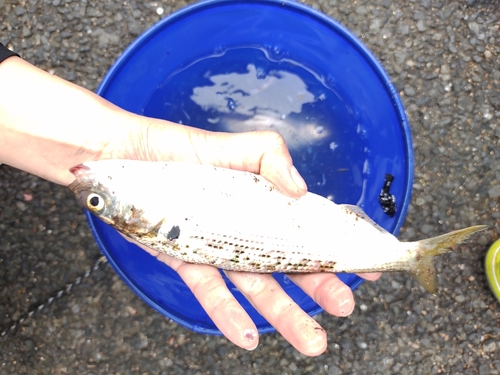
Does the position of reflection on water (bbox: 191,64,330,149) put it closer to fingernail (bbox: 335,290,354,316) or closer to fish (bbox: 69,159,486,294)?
fish (bbox: 69,159,486,294)

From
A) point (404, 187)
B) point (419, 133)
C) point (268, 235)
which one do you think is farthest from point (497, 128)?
point (268, 235)

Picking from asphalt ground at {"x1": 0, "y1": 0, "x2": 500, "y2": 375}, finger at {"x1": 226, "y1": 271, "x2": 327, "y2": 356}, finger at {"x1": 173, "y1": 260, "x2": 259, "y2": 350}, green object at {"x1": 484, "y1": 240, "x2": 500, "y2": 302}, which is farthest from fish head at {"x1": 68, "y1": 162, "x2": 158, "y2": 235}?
green object at {"x1": 484, "y1": 240, "x2": 500, "y2": 302}

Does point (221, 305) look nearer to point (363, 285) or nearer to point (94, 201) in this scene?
point (94, 201)

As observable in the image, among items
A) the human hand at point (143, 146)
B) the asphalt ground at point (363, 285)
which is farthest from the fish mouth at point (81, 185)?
the asphalt ground at point (363, 285)

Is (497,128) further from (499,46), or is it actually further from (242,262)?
(242,262)

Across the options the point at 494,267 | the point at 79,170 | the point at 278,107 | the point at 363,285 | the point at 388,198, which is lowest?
the point at 363,285

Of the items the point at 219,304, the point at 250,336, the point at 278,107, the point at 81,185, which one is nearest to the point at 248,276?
the point at 219,304
